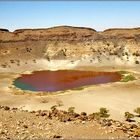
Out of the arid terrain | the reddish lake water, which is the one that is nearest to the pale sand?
the arid terrain

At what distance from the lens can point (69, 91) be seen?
47.9 metres

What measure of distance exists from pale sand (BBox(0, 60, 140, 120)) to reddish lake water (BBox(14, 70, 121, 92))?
4509 mm

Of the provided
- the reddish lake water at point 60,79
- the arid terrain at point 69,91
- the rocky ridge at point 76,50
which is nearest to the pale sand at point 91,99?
the arid terrain at point 69,91

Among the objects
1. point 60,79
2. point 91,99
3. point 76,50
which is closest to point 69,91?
point 91,99

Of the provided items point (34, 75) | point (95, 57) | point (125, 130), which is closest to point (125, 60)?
point (95, 57)

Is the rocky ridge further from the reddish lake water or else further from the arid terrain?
the reddish lake water

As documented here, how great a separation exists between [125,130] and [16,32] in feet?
294

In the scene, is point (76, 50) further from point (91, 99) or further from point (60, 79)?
point (91, 99)

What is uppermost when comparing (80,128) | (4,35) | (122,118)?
(4,35)

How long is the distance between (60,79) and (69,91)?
13.4m

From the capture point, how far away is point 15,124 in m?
20.1

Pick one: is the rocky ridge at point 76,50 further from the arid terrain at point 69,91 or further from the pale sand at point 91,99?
the pale sand at point 91,99

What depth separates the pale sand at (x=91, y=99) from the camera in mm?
36844

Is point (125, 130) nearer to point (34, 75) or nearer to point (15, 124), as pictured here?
point (15, 124)
